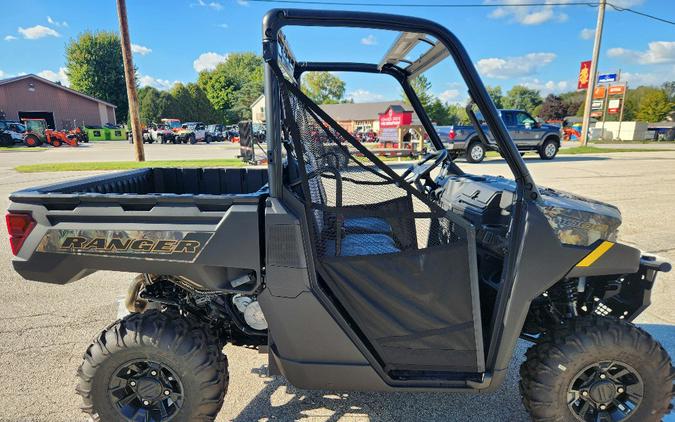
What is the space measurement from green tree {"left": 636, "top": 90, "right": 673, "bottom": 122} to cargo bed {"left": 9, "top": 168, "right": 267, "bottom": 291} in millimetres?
64075

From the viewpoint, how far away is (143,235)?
190 centimetres

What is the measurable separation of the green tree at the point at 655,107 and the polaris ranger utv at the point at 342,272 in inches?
2481

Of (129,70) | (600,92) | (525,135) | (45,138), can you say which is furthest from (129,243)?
(600,92)

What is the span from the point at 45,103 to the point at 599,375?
56.6 m

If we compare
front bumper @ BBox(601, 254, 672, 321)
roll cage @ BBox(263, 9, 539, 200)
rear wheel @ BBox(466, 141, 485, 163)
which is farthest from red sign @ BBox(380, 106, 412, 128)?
roll cage @ BBox(263, 9, 539, 200)

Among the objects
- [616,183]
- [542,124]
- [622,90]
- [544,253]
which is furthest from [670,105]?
[544,253]

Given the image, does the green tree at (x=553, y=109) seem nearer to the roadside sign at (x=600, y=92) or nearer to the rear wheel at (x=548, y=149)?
the roadside sign at (x=600, y=92)

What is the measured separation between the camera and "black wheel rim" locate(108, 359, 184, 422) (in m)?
2.02

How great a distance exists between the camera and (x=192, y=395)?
6.55ft

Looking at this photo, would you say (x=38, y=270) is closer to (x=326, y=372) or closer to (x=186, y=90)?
(x=326, y=372)

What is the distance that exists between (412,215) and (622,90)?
53.2 meters

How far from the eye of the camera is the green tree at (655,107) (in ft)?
163

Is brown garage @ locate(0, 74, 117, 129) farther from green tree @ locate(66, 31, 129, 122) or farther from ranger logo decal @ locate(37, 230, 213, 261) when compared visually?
ranger logo decal @ locate(37, 230, 213, 261)

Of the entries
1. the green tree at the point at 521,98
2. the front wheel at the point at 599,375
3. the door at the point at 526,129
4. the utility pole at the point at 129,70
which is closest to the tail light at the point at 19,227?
the front wheel at the point at 599,375
